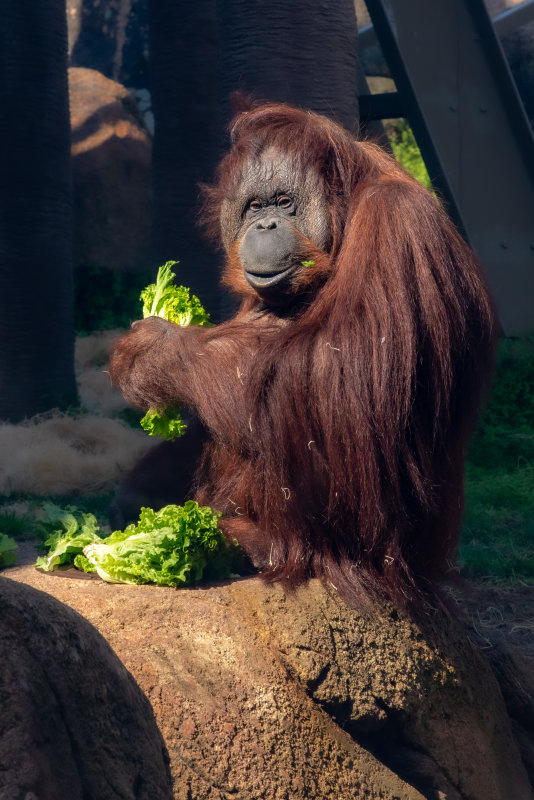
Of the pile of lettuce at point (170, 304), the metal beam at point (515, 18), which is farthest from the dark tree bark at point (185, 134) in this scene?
the pile of lettuce at point (170, 304)

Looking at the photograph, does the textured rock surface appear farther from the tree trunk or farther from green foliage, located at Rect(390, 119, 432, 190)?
green foliage, located at Rect(390, 119, 432, 190)

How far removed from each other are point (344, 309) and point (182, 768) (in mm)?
1167

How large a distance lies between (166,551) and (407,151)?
9.61m

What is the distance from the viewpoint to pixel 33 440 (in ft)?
18.8

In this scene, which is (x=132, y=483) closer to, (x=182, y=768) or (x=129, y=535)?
(x=129, y=535)

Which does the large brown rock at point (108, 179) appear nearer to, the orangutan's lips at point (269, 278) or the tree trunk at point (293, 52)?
the tree trunk at point (293, 52)

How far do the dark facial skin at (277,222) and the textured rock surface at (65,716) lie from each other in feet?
4.14

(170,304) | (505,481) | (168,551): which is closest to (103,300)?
(505,481)

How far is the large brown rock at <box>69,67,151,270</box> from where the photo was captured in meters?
10.2

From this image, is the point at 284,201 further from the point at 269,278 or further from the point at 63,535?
the point at 63,535

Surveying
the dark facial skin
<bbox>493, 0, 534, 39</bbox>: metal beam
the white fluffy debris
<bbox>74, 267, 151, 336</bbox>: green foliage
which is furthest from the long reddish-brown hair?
<bbox>74, 267, 151, 336</bbox>: green foliage

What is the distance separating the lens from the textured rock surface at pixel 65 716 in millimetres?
1371

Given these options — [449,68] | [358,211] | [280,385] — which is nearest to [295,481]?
[280,385]

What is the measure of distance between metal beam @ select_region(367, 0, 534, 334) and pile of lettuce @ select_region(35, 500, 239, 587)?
4.71 meters
